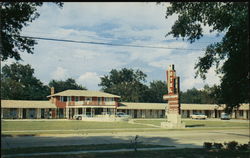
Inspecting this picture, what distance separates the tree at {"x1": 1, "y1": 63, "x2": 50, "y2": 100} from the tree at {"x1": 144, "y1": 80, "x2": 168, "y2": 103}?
35358 mm

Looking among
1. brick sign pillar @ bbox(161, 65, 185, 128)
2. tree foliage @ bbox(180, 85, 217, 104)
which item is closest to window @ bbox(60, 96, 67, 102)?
brick sign pillar @ bbox(161, 65, 185, 128)

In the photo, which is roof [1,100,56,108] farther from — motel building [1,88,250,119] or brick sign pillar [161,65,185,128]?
brick sign pillar [161,65,185,128]

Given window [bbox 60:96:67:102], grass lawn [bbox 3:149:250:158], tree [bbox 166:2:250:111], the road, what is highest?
tree [bbox 166:2:250:111]

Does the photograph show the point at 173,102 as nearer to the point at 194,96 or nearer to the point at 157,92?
the point at 157,92

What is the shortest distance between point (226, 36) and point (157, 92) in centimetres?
11424

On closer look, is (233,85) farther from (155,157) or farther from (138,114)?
(138,114)

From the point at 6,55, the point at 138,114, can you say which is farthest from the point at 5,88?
the point at 6,55

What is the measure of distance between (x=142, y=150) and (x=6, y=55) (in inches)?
393

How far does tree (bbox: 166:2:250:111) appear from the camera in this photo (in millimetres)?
11680

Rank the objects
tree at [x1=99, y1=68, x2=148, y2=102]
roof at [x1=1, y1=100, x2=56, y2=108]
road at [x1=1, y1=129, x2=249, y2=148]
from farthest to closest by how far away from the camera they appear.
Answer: tree at [x1=99, y1=68, x2=148, y2=102] → roof at [x1=1, y1=100, x2=56, y2=108] → road at [x1=1, y1=129, x2=249, y2=148]

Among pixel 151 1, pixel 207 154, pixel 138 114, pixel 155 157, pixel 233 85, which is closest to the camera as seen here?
pixel 151 1

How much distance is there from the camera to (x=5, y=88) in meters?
81.3

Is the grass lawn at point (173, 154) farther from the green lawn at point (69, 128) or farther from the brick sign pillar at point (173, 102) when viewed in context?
the brick sign pillar at point (173, 102)

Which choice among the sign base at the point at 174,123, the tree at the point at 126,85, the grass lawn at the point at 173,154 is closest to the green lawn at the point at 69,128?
the sign base at the point at 174,123
